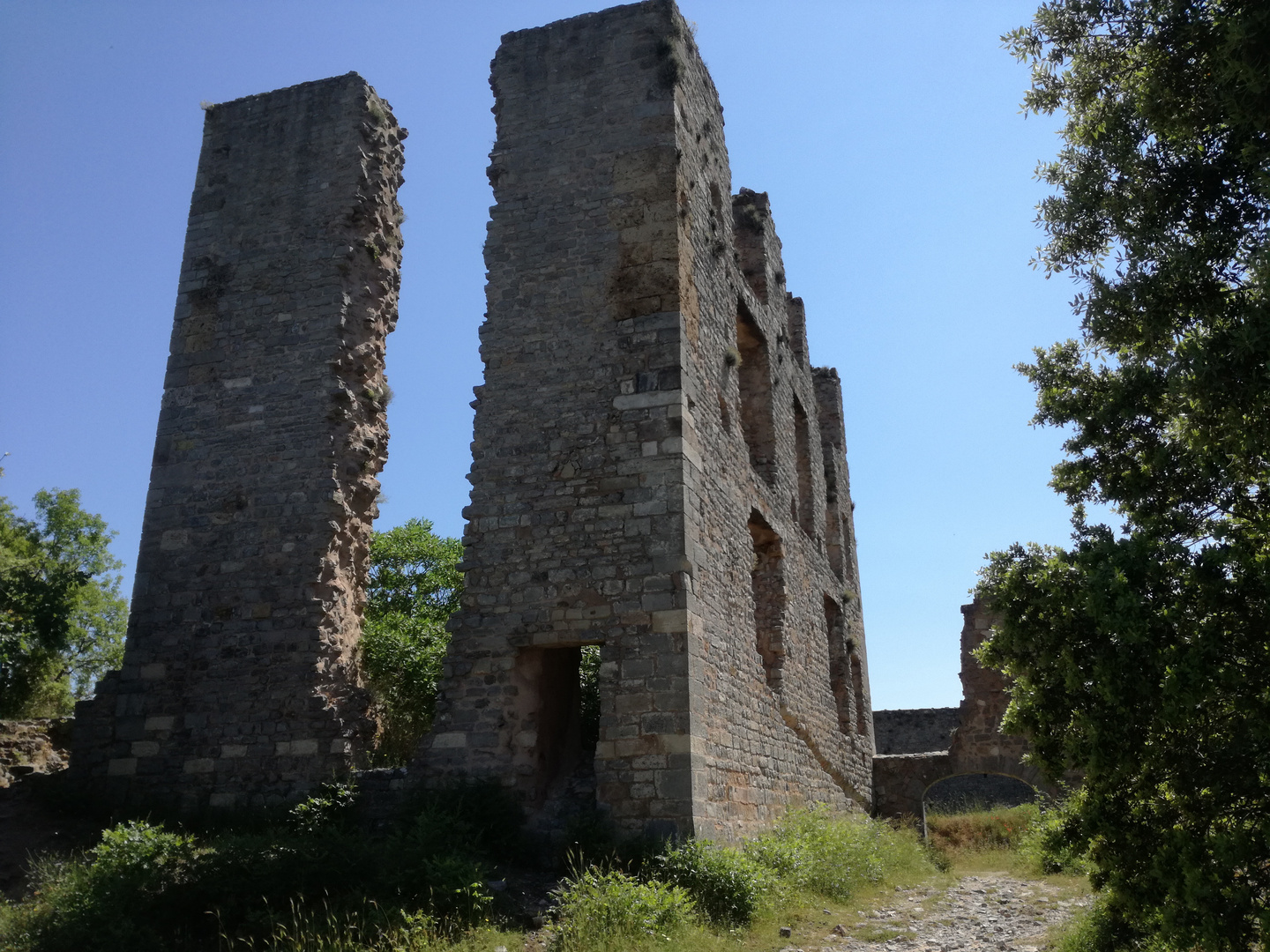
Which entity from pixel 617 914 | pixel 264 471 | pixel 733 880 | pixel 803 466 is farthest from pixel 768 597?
pixel 617 914

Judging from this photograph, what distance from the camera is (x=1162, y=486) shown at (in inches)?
259

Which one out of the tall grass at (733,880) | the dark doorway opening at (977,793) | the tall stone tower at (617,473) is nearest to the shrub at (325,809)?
the tall stone tower at (617,473)

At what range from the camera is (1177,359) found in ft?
18.7

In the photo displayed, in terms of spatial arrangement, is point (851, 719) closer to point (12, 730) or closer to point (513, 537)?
point (513, 537)

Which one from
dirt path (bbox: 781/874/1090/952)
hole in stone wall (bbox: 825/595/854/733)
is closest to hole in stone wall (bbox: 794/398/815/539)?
hole in stone wall (bbox: 825/595/854/733)

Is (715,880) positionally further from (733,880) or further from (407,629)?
(407,629)

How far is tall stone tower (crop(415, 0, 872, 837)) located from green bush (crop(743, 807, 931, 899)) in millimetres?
360

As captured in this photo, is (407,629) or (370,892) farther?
(407,629)

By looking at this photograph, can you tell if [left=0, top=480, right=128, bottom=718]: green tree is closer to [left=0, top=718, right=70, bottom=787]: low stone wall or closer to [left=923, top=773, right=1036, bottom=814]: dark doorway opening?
[left=0, top=718, right=70, bottom=787]: low stone wall

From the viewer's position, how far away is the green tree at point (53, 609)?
18.4m

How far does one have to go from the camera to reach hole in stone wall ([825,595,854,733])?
16781 millimetres

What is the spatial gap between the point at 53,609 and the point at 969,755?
17583mm

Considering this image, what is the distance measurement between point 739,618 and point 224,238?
7.91m

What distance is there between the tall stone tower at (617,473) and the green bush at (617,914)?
118 cm
